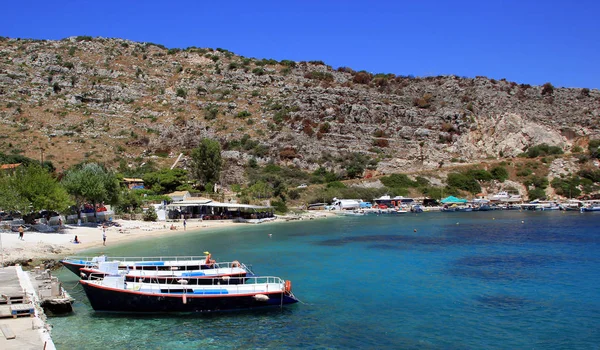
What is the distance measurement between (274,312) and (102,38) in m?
136

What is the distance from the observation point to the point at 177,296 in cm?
2227

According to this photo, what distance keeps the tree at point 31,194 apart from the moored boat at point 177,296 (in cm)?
2289

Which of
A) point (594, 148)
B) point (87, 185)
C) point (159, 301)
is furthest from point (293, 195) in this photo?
point (594, 148)

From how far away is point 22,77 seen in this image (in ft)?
366

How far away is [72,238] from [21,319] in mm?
26795

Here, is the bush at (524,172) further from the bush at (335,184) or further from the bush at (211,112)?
the bush at (211,112)

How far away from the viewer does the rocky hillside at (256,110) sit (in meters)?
101

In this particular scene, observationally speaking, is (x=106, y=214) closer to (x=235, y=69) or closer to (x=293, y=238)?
(x=293, y=238)

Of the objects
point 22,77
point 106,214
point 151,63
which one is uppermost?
point 151,63

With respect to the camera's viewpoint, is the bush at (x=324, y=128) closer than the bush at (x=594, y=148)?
No

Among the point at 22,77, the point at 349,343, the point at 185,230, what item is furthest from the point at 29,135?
the point at 349,343

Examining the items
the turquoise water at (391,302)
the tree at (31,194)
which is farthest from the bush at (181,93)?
the turquoise water at (391,302)

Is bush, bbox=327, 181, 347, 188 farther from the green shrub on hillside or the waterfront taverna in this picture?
the green shrub on hillside

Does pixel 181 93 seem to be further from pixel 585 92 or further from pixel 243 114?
pixel 585 92
